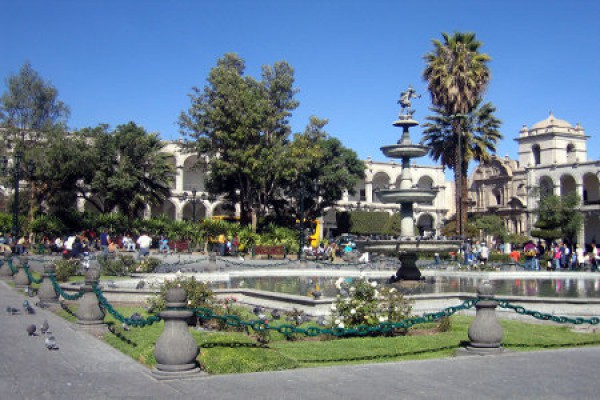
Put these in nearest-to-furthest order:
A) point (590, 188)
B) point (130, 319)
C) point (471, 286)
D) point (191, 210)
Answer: point (130, 319), point (471, 286), point (590, 188), point (191, 210)

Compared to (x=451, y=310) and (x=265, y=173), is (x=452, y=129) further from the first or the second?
(x=451, y=310)

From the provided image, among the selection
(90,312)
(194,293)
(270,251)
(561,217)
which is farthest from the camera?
(561,217)

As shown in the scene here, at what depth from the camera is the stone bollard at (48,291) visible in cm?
1323

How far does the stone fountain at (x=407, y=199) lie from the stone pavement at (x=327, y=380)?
725cm

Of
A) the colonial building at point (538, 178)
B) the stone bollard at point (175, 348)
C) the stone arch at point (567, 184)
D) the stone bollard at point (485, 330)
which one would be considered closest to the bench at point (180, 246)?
the stone bollard at point (485, 330)

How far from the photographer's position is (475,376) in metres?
6.88

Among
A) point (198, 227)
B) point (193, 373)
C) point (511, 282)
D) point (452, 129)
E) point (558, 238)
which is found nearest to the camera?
point (193, 373)

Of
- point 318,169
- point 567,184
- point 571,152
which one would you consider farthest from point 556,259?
point 571,152

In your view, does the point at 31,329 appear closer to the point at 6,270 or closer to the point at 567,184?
the point at 6,270

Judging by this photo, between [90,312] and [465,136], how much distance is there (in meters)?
29.4

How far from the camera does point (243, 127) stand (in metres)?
37.3

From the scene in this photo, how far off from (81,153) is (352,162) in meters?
24.9

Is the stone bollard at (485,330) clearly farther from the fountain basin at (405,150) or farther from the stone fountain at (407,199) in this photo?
the fountain basin at (405,150)

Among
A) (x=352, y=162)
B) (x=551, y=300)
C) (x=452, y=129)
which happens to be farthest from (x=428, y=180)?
(x=551, y=300)
